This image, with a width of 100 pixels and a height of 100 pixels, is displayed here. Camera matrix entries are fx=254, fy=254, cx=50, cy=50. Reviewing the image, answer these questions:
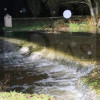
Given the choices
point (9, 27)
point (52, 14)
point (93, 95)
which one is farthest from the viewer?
point (52, 14)

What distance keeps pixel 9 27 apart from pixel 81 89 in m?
16.8

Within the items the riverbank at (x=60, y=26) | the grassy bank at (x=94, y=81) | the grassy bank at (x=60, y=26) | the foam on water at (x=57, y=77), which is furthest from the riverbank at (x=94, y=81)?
the grassy bank at (x=60, y=26)

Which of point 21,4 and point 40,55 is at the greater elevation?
point 21,4

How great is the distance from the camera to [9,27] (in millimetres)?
24172

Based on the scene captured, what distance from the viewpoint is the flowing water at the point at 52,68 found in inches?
341

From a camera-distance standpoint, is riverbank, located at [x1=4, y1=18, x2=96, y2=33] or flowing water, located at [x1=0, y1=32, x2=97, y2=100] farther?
riverbank, located at [x1=4, y1=18, x2=96, y2=33]

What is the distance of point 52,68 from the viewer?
11461 mm

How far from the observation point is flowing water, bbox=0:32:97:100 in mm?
8672

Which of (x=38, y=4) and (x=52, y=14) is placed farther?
(x=38, y=4)

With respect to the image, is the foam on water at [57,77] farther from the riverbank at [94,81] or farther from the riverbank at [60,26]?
the riverbank at [60,26]

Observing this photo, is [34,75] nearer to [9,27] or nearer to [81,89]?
[81,89]

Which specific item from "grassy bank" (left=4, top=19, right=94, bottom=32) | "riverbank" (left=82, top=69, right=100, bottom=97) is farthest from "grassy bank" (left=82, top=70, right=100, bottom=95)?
"grassy bank" (left=4, top=19, right=94, bottom=32)

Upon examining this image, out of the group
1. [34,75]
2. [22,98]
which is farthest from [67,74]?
[22,98]

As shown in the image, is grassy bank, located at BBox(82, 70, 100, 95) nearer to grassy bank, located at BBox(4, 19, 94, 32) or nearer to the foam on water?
the foam on water
